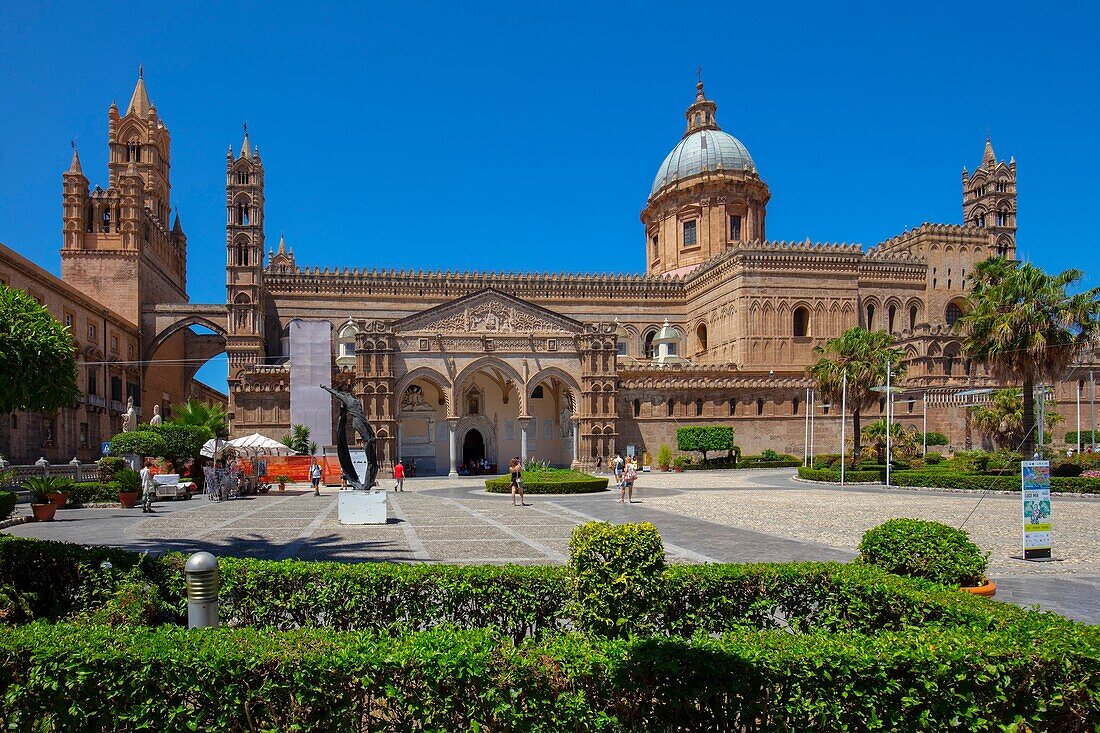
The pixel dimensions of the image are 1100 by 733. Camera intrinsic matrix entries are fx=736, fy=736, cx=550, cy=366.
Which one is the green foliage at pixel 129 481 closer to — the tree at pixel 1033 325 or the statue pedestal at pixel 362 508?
the statue pedestal at pixel 362 508

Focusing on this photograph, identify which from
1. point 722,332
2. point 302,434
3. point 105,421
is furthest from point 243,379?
point 722,332

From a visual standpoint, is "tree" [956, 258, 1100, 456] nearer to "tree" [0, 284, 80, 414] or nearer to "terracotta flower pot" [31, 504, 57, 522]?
"tree" [0, 284, 80, 414]

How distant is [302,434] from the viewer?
42188 millimetres

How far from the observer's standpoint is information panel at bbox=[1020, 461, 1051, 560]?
12156mm

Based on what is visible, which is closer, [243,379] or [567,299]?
[243,379]

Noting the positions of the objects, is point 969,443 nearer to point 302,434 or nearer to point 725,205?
point 725,205

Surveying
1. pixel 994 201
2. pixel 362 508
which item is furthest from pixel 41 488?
pixel 994 201

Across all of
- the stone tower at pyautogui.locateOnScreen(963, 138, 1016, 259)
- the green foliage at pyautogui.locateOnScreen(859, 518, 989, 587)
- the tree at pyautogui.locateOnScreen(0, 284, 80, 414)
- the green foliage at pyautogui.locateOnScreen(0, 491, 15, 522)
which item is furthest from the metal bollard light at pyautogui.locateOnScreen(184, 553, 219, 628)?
the stone tower at pyautogui.locateOnScreen(963, 138, 1016, 259)

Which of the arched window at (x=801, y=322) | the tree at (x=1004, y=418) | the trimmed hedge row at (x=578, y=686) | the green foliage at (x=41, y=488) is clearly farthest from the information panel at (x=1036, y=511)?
the arched window at (x=801, y=322)

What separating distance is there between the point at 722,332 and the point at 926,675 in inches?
1957

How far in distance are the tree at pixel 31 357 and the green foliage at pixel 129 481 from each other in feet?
49.9

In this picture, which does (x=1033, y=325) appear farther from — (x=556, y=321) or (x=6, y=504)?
(x=6, y=504)

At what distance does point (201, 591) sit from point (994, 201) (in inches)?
2659

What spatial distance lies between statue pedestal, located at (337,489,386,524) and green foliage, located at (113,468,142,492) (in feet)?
33.7
